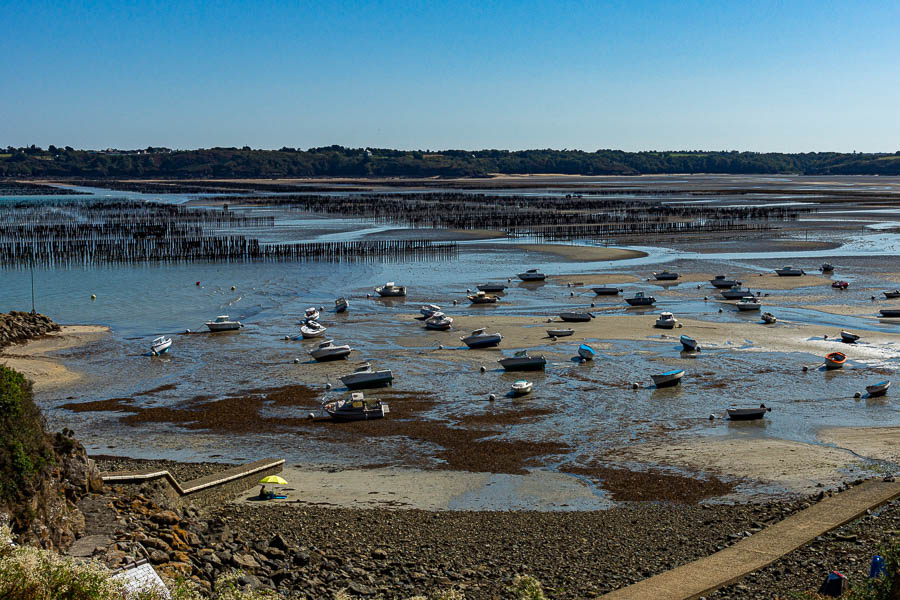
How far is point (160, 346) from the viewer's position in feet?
117

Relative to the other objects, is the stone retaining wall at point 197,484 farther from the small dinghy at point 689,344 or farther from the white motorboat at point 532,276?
the white motorboat at point 532,276

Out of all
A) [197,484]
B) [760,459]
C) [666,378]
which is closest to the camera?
[197,484]

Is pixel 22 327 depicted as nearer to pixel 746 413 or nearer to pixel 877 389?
pixel 746 413

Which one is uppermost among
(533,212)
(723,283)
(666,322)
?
(533,212)

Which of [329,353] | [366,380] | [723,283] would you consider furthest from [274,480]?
[723,283]

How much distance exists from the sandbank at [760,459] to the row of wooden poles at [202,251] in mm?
47707

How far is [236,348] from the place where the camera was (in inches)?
1449

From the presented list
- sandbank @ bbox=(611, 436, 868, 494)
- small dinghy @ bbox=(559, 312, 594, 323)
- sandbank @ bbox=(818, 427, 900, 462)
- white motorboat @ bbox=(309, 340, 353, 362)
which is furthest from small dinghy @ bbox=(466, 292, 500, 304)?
sandbank @ bbox=(818, 427, 900, 462)

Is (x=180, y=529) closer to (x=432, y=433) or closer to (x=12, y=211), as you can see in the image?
(x=432, y=433)

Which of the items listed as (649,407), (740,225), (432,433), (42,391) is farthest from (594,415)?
→ (740,225)

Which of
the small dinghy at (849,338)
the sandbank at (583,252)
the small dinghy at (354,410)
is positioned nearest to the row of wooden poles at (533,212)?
the sandbank at (583,252)

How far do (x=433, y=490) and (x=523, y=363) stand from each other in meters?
11.8

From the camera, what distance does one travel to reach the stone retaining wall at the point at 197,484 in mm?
17766

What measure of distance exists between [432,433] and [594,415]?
5.32 meters
